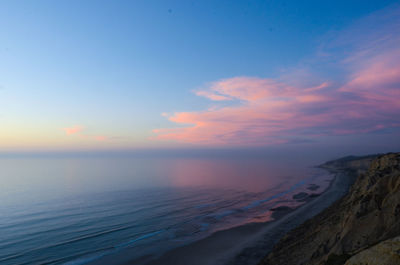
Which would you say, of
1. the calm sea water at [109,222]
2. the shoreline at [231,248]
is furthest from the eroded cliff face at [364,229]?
the calm sea water at [109,222]

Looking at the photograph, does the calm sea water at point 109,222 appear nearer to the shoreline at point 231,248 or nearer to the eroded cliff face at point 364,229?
the shoreline at point 231,248

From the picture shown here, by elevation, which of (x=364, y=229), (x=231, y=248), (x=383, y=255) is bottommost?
(x=231, y=248)

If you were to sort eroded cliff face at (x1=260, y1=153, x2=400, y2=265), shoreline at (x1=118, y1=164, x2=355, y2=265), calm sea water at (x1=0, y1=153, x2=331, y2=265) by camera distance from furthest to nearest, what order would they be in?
1. calm sea water at (x1=0, y1=153, x2=331, y2=265)
2. shoreline at (x1=118, y1=164, x2=355, y2=265)
3. eroded cliff face at (x1=260, y1=153, x2=400, y2=265)

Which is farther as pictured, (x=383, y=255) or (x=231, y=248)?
(x=231, y=248)

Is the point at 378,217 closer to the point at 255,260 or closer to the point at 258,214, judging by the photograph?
the point at 255,260

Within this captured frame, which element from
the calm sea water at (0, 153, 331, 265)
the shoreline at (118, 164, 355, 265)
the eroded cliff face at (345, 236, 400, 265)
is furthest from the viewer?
the calm sea water at (0, 153, 331, 265)

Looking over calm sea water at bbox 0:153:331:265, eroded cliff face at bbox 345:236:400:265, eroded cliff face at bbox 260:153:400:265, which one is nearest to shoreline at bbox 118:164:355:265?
calm sea water at bbox 0:153:331:265

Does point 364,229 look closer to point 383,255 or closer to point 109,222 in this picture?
point 383,255

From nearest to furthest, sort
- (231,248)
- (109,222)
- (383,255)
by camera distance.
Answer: (383,255)
(231,248)
(109,222)

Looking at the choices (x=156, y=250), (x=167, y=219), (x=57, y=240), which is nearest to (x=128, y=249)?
(x=156, y=250)

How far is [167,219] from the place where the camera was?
34.7m

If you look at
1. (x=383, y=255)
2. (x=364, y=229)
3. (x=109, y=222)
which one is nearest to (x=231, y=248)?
(x=364, y=229)

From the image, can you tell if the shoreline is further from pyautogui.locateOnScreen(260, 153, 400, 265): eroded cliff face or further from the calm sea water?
pyautogui.locateOnScreen(260, 153, 400, 265): eroded cliff face

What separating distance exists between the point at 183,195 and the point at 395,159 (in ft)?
142
